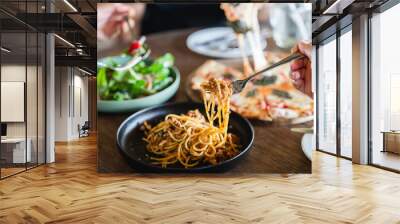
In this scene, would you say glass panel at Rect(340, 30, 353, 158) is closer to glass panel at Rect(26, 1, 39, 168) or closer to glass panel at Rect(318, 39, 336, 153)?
glass panel at Rect(318, 39, 336, 153)

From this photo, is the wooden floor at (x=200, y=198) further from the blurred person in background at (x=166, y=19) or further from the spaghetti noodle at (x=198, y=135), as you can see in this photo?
the blurred person in background at (x=166, y=19)

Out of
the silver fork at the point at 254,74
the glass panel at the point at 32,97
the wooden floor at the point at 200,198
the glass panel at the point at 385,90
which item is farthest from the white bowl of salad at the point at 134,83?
the glass panel at the point at 385,90

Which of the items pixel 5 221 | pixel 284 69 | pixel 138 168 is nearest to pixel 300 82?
pixel 284 69

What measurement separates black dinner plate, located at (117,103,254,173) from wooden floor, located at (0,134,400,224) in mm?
191

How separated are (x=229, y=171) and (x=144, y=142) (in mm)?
1409

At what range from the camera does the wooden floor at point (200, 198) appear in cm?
369

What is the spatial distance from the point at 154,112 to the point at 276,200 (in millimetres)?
2581

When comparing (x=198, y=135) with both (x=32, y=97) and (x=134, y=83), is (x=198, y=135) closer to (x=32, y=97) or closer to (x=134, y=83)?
(x=134, y=83)

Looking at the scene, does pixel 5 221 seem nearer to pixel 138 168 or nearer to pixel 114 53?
pixel 138 168

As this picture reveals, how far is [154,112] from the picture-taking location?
620 cm

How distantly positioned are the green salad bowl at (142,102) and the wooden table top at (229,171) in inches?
3.1

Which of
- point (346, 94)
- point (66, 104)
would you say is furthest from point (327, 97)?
point (66, 104)

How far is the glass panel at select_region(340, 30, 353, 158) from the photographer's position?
8.31m

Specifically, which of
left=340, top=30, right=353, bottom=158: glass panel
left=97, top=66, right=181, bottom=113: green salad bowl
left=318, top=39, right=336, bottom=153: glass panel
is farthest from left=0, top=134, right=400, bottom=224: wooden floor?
left=318, top=39, right=336, bottom=153: glass panel
